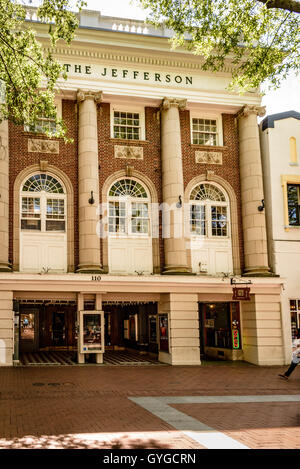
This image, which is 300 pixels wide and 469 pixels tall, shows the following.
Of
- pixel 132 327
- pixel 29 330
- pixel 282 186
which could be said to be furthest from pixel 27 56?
pixel 29 330

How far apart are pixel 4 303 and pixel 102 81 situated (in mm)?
9978

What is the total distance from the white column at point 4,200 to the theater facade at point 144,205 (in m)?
0.06

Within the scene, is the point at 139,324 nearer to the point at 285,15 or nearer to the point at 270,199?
the point at 270,199

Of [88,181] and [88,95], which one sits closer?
[88,181]

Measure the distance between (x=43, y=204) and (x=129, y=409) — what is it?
1184cm

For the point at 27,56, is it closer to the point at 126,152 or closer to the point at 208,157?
the point at 126,152

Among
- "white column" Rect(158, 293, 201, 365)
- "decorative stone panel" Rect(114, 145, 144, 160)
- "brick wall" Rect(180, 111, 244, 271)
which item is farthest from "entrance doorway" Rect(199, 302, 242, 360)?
"decorative stone panel" Rect(114, 145, 144, 160)

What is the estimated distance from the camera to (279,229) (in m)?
23.2

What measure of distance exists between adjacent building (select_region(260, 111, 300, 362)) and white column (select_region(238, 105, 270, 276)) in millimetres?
493

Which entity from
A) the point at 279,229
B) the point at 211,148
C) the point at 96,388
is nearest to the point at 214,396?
the point at 96,388

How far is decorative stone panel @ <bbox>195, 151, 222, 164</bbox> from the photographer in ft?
76.9

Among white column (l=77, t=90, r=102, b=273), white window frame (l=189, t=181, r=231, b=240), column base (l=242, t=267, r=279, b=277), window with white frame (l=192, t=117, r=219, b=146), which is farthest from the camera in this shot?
window with white frame (l=192, t=117, r=219, b=146)

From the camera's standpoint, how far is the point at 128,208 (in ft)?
73.2

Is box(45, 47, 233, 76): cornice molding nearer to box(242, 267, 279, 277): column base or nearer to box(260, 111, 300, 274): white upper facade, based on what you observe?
box(260, 111, 300, 274): white upper facade
